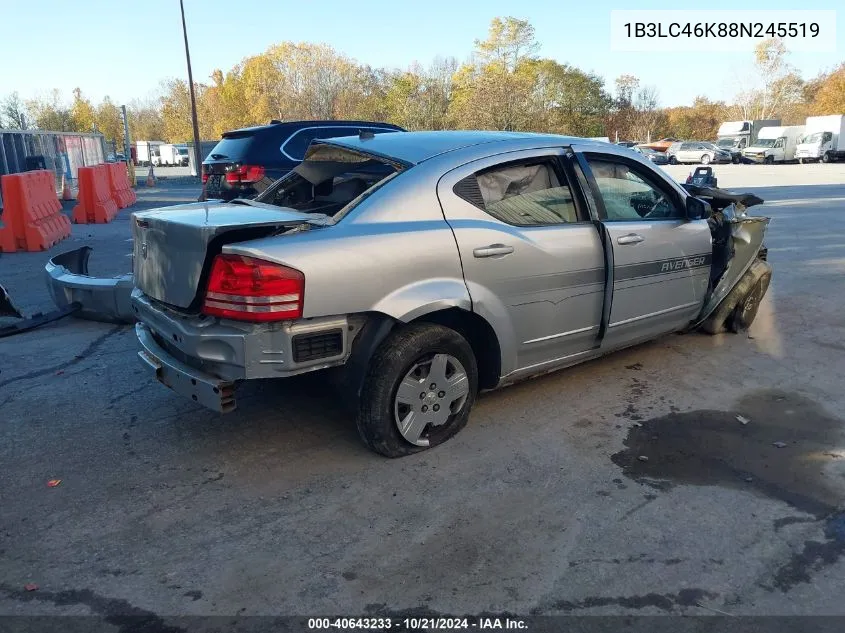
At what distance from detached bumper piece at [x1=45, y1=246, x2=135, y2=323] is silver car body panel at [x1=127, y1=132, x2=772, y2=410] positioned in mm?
2576

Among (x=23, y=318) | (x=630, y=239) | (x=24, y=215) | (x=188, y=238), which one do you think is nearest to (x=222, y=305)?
(x=188, y=238)

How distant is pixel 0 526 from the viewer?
10.3 ft

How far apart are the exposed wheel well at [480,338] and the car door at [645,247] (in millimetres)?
953

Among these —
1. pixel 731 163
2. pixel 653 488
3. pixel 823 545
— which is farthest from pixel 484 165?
pixel 731 163

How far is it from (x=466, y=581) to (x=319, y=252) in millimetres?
1616

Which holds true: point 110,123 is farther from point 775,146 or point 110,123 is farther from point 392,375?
point 392,375

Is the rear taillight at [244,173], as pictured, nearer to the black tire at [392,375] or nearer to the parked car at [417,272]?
the parked car at [417,272]

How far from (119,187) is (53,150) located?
14.7 feet

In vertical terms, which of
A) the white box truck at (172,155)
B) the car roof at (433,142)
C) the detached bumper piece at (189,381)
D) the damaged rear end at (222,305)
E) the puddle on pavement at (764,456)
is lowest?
the puddle on pavement at (764,456)

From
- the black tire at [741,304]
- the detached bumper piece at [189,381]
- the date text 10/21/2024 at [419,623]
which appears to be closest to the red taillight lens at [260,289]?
the detached bumper piece at [189,381]

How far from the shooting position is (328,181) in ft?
14.7

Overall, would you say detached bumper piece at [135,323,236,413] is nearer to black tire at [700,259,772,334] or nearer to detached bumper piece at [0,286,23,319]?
detached bumper piece at [0,286,23,319]

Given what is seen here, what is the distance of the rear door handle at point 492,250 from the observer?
148 inches

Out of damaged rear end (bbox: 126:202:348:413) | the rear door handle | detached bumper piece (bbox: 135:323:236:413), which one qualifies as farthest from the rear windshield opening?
detached bumper piece (bbox: 135:323:236:413)
